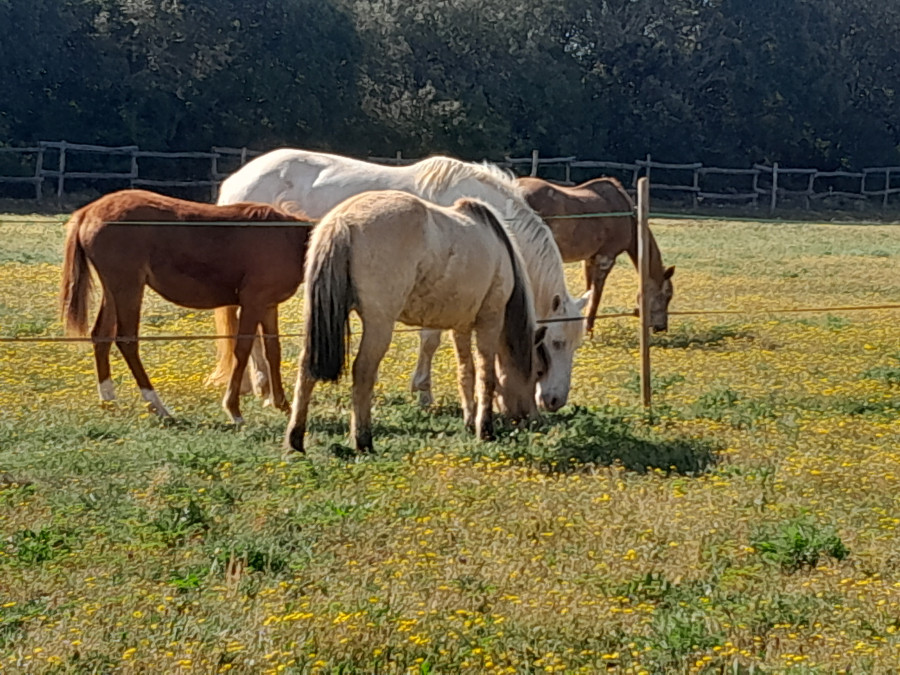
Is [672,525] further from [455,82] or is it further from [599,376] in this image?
[455,82]

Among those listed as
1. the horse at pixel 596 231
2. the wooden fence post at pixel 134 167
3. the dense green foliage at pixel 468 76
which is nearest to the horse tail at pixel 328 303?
the horse at pixel 596 231

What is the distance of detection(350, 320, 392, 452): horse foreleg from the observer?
7.00 meters

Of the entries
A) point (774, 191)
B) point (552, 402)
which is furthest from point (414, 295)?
point (774, 191)

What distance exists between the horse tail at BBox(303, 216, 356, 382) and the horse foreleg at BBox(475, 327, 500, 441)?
1.23m

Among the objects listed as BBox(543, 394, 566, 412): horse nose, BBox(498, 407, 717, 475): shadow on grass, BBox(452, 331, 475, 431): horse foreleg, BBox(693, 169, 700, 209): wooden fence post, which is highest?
BBox(693, 169, 700, 209): wooden fence post

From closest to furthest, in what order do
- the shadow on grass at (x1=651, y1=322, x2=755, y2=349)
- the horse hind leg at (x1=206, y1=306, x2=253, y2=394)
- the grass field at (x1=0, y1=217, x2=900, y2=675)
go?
the grass field at (x1=0, y1=217, x2=900, y2=675) → the horse hind leg at (x1=206, y1=306, x2=253, y2=394) → the shadow on grass at (x1=651, y1=322, x2=755, y2=349)

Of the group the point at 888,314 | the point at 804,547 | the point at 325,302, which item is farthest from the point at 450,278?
the point at 888,314

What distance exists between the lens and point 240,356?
26.1 ft

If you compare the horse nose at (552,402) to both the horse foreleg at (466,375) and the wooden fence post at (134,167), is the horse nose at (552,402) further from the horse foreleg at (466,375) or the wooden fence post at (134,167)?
the wooden fence post at (134,167)

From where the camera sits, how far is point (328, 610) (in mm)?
4473

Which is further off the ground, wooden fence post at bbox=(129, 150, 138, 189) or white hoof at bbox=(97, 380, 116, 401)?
wooden fence post at bbox=(129, 150, 138, 189)

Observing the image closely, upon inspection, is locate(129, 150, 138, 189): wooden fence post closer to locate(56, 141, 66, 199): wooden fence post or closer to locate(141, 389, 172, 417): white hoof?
locate(56, 141, 66, 199): wooden fence post

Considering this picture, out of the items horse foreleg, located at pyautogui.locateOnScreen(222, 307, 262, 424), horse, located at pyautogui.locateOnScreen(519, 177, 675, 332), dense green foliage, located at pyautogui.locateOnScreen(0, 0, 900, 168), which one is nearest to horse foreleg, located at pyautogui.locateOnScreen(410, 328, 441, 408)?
horse foreleg, located at pyautogui.locateOnScreen(222, 307, 262, 424)

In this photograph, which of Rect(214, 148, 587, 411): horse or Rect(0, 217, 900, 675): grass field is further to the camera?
Rect(214, 148, 587, 411): horse
